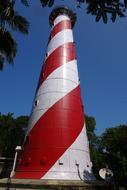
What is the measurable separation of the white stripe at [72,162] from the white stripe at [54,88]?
192cm

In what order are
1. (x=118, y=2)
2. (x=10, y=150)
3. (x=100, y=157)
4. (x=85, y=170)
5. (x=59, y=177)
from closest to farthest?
(x=118, y=2) → (x=59, y=177) → (x=85, y=170) → (x=100, y=157) → (x=10, y=150)

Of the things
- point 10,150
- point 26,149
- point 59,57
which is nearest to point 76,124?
point 26,149

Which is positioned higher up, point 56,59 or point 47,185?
point 56,59

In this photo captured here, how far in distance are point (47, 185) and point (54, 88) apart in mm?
4403

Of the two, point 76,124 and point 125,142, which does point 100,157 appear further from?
point 76,124

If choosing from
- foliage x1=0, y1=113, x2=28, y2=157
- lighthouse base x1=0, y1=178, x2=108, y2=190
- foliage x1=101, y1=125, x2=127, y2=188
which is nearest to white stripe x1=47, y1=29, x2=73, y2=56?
lighthouse base x1=0, y1=178, x2=108, y2=190

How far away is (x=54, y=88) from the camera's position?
13453mm

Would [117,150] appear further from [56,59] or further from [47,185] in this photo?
[47,185]

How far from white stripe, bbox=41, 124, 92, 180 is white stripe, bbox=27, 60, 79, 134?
192 cm

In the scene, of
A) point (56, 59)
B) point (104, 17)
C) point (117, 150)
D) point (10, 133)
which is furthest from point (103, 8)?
point (10, 133)

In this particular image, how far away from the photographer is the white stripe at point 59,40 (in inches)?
593

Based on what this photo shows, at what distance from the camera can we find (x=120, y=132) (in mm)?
22312

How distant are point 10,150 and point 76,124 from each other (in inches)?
865

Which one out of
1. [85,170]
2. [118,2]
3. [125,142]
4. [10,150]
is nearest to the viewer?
[118,2]
